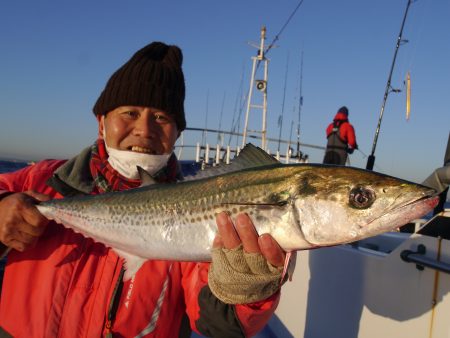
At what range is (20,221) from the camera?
273cm

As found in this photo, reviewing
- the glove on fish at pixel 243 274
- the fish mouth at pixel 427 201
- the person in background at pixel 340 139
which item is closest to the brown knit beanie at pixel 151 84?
the glove on fish at pixel 243 274

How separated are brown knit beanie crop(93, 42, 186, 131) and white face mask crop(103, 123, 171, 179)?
46cm

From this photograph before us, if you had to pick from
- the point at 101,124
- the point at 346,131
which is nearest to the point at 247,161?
the point at 101,124

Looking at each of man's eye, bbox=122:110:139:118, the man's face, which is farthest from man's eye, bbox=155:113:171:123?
man's eye, bbox=122:110:139:118

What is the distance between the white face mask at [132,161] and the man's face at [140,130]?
66 millimetres

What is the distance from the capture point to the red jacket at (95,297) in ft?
8.87

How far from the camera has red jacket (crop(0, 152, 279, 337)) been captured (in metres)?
2.70

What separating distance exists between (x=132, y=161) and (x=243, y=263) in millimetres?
1346

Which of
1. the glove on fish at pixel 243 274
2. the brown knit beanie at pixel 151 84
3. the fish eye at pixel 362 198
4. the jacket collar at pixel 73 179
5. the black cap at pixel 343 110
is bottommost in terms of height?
the glove on fish at pixel 243 274

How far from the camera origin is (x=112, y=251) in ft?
9.68

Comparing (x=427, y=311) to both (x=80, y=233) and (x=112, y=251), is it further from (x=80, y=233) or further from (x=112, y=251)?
(x=80, y=233)

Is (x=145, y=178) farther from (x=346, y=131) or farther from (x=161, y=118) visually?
(x=346, y=131)

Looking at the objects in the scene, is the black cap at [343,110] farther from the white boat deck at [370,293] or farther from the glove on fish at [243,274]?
the glove on fish at [243,274]

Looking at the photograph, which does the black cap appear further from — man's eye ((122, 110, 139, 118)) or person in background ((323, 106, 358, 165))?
man's eye ((122, 110, 139, 118))
